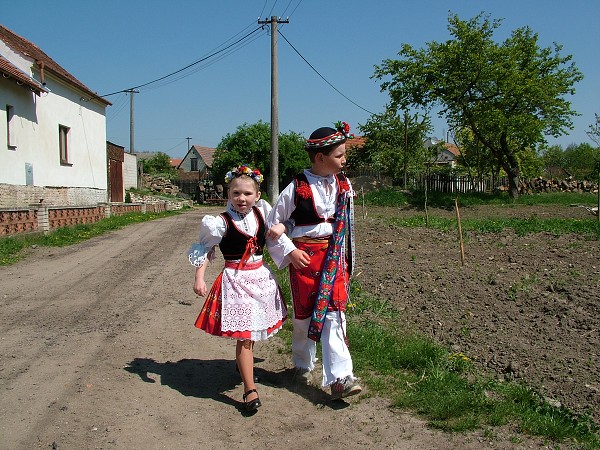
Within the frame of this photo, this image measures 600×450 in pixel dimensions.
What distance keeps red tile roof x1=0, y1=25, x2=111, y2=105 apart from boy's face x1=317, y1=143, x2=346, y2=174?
1407 cm

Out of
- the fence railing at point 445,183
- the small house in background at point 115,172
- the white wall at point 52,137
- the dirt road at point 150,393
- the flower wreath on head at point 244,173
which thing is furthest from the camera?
the fence railing at point 445,183

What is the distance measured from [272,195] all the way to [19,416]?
16.6 metres

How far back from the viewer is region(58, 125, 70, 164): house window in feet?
68.9

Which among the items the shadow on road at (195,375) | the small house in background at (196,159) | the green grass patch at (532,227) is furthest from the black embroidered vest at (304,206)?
the small house in background at (196,159)

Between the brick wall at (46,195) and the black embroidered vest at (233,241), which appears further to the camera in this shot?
the brick wall at (46,195)

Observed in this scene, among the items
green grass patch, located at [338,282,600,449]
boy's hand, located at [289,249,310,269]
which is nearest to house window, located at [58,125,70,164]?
green grass patch, located at [338,282,600,449]

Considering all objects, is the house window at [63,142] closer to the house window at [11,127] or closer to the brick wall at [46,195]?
the brick wall at [46,195]

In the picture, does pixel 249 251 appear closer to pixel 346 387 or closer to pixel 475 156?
pixel 346 387

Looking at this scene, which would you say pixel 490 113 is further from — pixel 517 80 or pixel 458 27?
pixel 458 27

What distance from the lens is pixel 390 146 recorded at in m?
40.7

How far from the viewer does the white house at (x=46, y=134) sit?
16438 mm

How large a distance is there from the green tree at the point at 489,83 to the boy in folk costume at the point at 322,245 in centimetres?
1982

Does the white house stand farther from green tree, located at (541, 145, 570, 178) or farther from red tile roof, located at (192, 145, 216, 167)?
red tile roof, located at (192, 145, 216, 167)

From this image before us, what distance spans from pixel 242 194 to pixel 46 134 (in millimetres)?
17297
